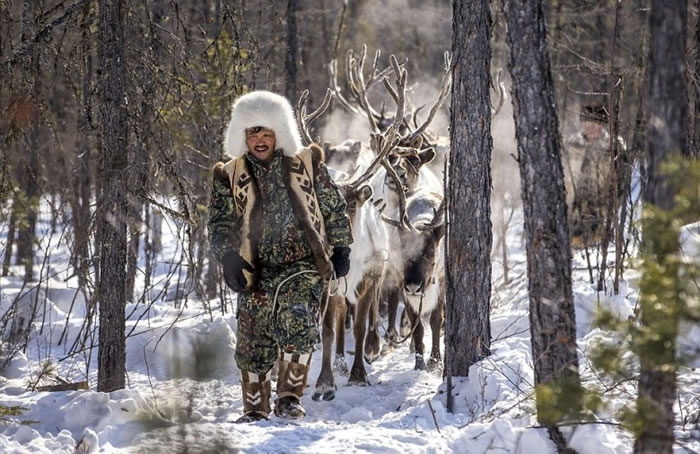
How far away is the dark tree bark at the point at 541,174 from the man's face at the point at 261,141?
207 cm

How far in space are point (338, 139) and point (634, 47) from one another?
662 cm

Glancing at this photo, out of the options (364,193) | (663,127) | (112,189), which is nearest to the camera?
(663,127)

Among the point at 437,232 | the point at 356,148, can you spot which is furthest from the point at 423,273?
the point at 356,148

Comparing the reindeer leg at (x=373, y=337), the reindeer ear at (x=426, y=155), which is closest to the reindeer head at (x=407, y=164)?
the reindeer ear at (x=426, y=155)

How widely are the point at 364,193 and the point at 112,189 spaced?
2.31 meters

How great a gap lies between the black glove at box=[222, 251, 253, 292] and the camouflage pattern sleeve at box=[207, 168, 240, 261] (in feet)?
0.42

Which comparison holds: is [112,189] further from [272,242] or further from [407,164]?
[407,164]

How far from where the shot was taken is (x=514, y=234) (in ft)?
62.0

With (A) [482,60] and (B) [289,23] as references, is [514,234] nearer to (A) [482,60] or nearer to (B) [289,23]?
(B) [289,23]

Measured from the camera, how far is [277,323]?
231 inches

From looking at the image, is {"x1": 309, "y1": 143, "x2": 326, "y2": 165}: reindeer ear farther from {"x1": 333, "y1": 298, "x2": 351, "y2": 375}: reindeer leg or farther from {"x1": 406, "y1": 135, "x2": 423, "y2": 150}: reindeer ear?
{"x1": 406, "y1": 135, "x2": 423, "y2": 150}: reindeer ear

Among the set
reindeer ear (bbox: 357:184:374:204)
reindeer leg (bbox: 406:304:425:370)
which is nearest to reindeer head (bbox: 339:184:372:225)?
reindeer ear (bbox: 357:184:374:204)

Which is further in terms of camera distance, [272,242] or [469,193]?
[469,193]

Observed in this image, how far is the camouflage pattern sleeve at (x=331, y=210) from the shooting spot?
5992 mm
